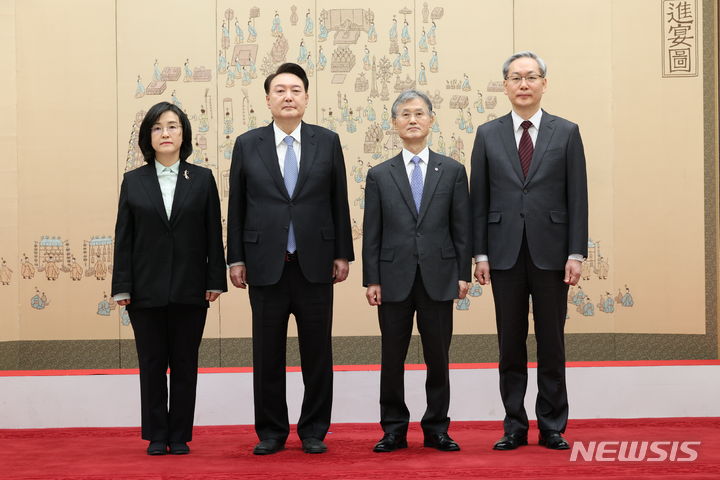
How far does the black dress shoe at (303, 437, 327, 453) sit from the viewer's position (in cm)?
353

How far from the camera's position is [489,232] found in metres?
3.61

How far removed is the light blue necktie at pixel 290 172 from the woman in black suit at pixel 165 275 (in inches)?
13.0

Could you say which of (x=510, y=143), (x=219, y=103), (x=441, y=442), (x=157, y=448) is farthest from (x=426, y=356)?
(x=219, y=103)

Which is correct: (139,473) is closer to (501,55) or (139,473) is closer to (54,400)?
(54,400)

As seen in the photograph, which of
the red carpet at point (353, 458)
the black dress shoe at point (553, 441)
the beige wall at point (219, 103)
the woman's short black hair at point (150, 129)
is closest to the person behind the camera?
the red carpet at point (353, 458)

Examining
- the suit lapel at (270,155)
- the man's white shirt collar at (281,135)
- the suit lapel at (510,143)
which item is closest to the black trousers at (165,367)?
the suit lapel at (270,155)

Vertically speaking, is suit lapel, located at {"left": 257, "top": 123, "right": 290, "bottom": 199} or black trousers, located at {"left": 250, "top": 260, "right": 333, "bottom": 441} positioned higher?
suit lapel, located at {"left": 257, "top": 123, "right": 290, "bottom": 199}

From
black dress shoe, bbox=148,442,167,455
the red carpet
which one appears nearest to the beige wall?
the red carpet

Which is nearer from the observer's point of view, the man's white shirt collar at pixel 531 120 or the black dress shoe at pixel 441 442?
the black dress shoe at pixel 441 442

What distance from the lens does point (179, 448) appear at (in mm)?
3578

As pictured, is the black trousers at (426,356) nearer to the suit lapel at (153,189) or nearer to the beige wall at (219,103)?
the suit lapel at (153,189)

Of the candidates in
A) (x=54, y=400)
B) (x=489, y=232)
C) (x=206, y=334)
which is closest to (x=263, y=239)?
(x=489, y=232)

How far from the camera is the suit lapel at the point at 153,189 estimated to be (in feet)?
11.8

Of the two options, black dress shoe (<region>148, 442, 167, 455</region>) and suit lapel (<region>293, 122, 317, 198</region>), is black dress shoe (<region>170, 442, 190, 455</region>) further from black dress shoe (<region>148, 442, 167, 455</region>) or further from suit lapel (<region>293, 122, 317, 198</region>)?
suit lapel (<region>293, 122, 317, 198</region>)
